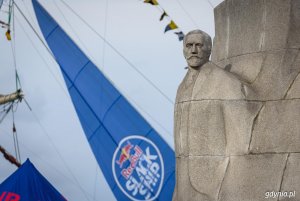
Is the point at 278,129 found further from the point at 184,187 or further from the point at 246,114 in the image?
the point at 184,187

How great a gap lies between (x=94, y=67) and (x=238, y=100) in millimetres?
17458

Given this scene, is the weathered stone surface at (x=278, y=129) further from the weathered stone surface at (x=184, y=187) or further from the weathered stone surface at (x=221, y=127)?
the weathered stone surface at (x=184, y=187)

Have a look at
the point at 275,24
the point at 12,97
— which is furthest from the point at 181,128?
the point at 12,97

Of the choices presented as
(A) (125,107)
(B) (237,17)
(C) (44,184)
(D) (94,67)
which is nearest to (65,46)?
(D) (94,67)

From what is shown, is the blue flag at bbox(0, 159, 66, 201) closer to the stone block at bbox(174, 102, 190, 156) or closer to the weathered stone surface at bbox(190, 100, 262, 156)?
the stone block at bbox(174, 102, 190, 156)

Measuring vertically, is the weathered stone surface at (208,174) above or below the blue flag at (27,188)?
below

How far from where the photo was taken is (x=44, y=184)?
24.7 meters

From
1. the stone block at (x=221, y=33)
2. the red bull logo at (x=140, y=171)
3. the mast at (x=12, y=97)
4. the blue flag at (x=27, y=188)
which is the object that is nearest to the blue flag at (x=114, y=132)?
the red bull logo at (x=140, y=171)

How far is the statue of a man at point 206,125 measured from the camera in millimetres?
9391

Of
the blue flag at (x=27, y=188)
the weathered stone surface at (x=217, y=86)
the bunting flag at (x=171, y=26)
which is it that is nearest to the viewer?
the weathered stone surface at (x=217, y=86)

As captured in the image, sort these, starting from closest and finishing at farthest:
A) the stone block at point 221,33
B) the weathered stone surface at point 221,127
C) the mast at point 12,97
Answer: the weathered stone surface at point 221,127
the stone block at point 221,33
the mast at point 12,97

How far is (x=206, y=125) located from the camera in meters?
9.51

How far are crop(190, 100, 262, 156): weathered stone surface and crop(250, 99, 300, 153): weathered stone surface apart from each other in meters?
0.10

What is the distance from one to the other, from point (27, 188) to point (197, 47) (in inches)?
611
